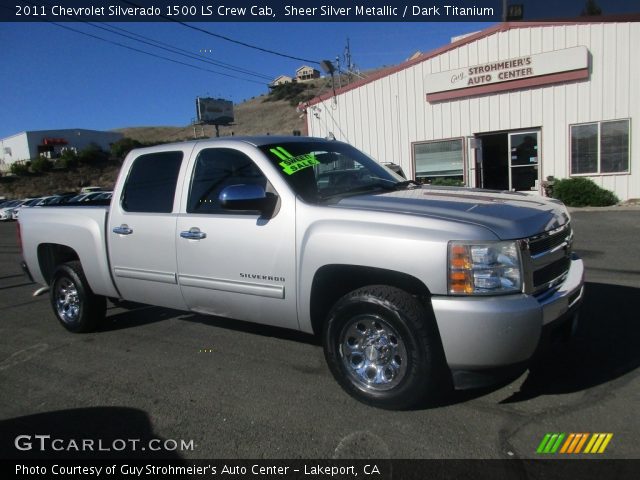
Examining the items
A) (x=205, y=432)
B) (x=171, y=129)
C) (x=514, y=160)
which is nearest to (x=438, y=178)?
(x=514, y=160)

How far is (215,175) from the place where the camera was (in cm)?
438

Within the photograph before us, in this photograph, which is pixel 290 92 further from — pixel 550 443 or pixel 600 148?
pixel 550 443

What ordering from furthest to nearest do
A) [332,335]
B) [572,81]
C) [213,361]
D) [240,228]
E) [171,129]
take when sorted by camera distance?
[171,129] < [572,81] < [213,361] < [240,228] < [332,335]

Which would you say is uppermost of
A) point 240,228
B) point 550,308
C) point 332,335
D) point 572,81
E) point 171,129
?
point 171,129

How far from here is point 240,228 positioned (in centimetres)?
397

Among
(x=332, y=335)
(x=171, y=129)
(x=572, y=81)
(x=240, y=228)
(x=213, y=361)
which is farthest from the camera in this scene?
(x=171, y=129)

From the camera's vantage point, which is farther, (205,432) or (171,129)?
(171,129)

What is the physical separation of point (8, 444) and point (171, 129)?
407 feet

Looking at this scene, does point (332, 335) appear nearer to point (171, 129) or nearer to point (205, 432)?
point (205, 432)

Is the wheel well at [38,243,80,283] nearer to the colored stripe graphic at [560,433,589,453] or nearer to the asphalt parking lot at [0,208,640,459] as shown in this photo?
the asphalt parking lot at [0,208,640,459]

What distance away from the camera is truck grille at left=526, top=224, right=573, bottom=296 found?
315cm

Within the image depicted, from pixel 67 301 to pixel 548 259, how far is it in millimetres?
4878

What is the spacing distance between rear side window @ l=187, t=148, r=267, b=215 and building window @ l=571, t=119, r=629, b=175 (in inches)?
562

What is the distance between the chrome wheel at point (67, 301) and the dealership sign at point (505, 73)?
14.8 metres
